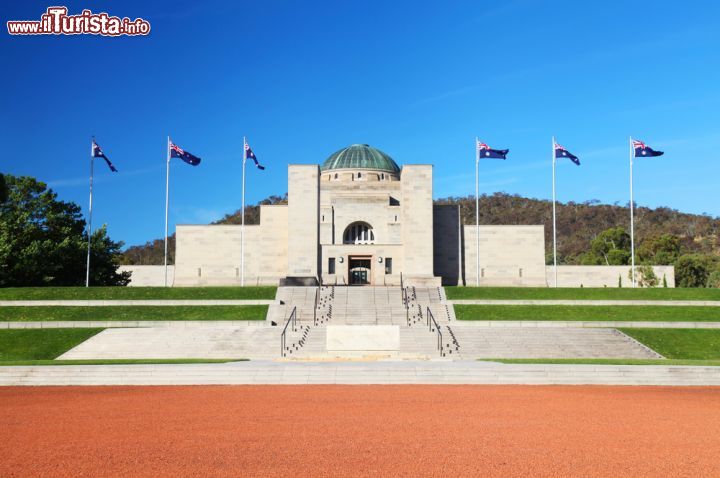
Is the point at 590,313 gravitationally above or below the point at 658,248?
below

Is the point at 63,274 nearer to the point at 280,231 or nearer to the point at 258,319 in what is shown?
the point at 280,231

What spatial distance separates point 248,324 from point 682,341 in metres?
19.9

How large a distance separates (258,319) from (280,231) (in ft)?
67.3

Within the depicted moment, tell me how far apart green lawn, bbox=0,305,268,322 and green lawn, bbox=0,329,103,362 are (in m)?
2.54

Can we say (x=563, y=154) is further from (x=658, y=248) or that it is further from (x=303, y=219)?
(x=658, y=248)

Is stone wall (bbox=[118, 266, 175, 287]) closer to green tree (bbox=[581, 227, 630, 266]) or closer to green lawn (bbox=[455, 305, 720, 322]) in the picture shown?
green lawn (bbox=[455, 305, 720, 322])

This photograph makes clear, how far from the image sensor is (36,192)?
172 ft

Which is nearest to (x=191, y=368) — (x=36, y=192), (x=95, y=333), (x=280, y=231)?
(x=95, y=333)

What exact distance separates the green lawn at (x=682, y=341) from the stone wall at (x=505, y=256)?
2298 cm

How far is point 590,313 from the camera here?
35.0 metres

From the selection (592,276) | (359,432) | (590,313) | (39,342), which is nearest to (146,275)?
(39,342)

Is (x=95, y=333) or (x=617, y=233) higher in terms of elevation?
(x=617, y=233)

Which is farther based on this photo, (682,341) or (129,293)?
(129,293)

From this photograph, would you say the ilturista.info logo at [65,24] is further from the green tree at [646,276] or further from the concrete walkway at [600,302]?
the green tree at [646,276]
